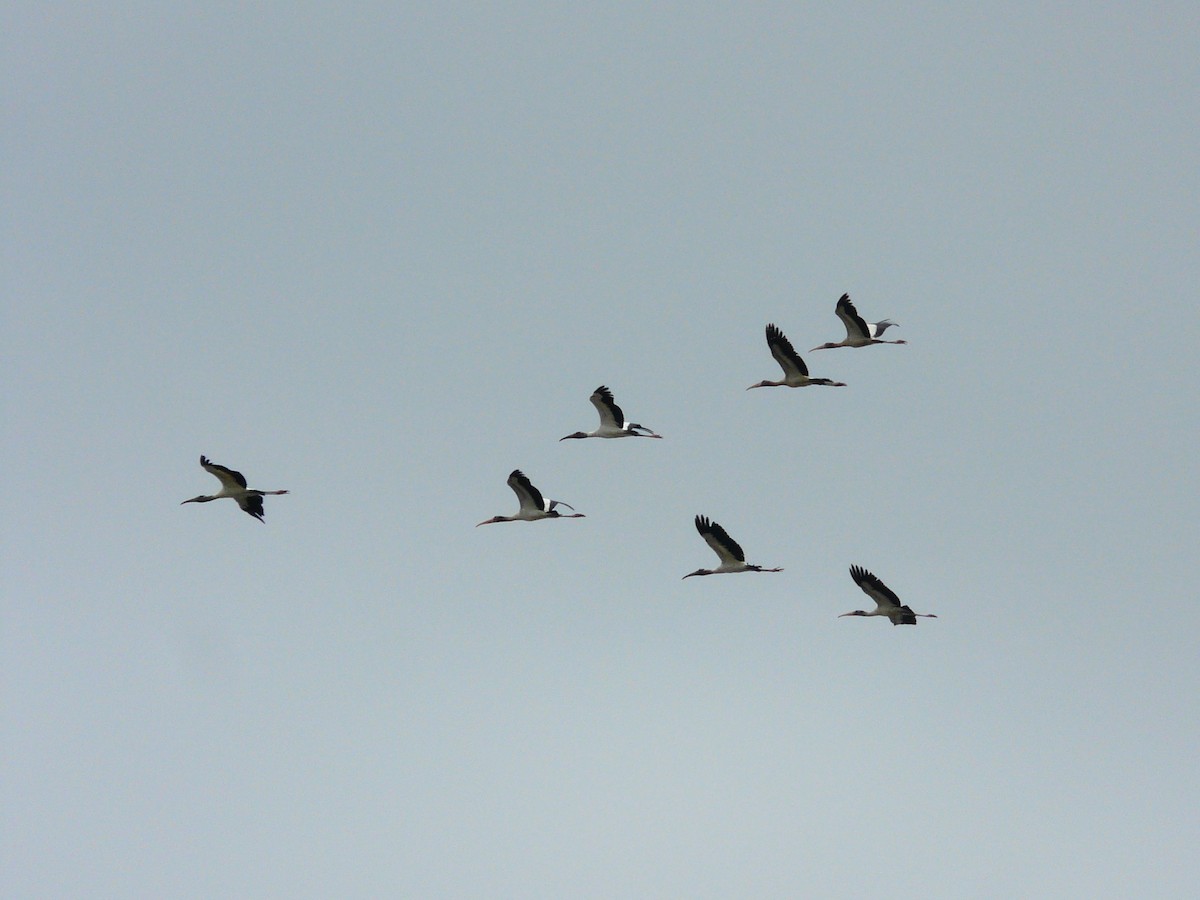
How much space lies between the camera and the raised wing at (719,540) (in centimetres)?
3950

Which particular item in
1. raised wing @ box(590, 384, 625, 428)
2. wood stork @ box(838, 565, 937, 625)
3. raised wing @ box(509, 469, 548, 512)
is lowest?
wood stork @ box(838, 565, 937, 625)

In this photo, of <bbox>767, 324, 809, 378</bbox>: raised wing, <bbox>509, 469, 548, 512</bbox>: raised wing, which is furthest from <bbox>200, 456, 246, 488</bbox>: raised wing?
<bbox>767, 324, 809, 378</bbox>: raised wing

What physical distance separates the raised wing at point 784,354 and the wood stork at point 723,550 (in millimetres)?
5239

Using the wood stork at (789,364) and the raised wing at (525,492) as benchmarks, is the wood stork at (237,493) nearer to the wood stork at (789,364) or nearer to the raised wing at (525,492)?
the raised wing at (525,492)

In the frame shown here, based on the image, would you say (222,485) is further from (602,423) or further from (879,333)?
(879,333)

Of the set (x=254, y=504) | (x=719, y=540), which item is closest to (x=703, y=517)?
(x=719, y=540)

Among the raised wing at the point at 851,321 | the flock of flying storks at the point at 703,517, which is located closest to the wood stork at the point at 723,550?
the flock of flying storks at the point at 703,517

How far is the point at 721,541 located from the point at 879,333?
8294 millimetres

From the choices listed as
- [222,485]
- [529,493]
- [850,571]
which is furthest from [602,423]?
[222,485]

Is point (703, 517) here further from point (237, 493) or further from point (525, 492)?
point (237, 493)

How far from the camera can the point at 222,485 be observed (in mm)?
42188

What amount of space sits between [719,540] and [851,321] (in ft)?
24.9

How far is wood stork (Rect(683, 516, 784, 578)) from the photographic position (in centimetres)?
3953

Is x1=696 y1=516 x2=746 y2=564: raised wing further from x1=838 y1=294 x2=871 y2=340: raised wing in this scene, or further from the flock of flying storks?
x1=838 y1=294 x2=871 y2=340: raised wing
